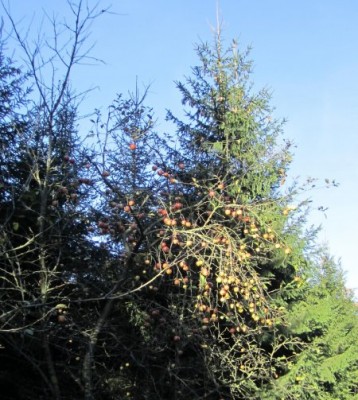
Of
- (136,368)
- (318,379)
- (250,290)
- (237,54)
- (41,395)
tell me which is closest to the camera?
(250,290)

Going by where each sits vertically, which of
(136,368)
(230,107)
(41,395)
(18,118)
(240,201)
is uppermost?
(230,107)

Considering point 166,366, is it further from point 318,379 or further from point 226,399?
point 318,379

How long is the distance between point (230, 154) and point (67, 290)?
13.2 feet

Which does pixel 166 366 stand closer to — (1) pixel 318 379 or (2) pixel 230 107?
(1) pixel 318 379

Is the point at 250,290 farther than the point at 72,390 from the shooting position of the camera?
No

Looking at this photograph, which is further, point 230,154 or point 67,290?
point 230,154

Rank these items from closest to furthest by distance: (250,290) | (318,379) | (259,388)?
(250,290) → (259,388) → (318,379)

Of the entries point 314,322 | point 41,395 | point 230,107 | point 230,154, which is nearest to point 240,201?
point 230,154

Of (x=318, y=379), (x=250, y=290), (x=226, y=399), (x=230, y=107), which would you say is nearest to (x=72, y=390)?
(x=226, y=399)

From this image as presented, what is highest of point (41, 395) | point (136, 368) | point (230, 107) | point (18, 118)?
point (230, 107)

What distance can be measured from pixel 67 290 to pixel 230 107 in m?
4.86

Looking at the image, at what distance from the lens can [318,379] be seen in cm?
895

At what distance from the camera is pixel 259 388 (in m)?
7.89

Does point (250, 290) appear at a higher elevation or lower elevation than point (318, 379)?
higher
